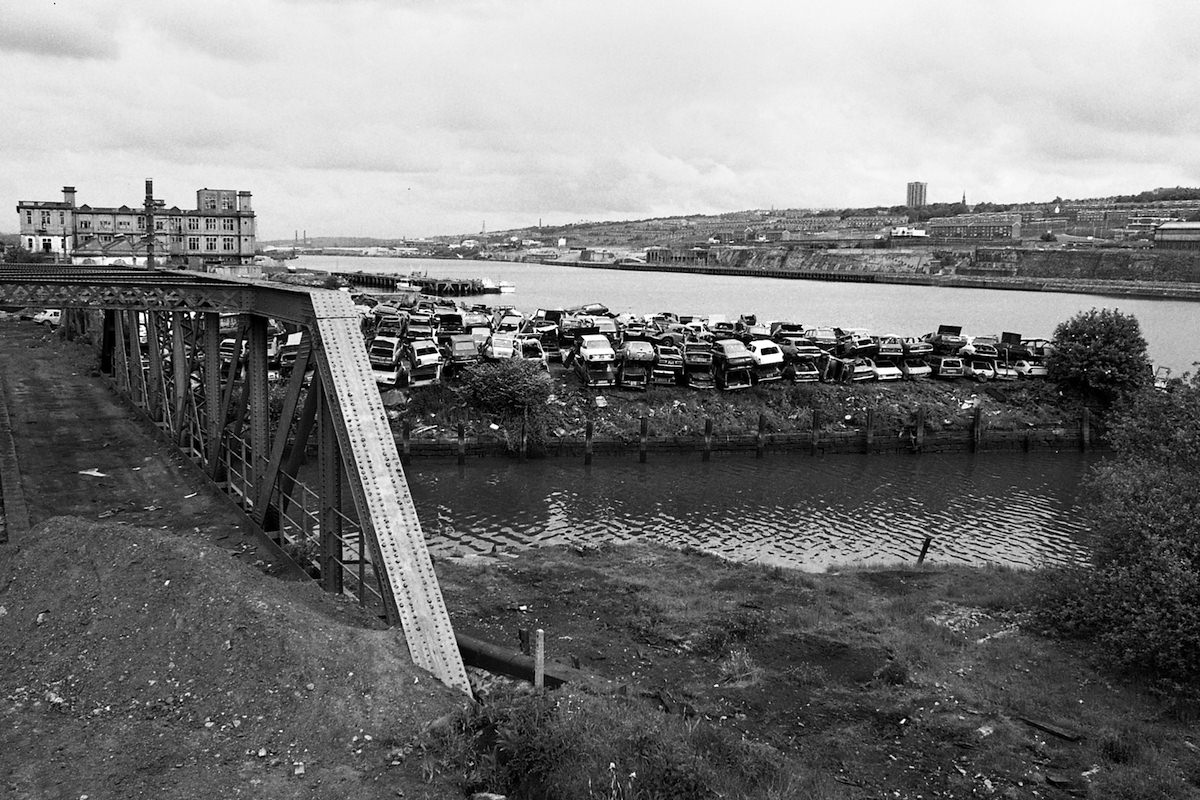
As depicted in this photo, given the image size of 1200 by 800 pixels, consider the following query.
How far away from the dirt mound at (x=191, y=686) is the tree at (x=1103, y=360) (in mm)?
37217

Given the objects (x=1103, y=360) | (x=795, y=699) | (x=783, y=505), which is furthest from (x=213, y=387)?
(x=1103, y=360)

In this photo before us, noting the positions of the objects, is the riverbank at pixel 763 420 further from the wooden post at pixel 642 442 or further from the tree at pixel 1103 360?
the tree at pixel 1103 360

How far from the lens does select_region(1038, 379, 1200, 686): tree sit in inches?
523

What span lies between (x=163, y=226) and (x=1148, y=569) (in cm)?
11590

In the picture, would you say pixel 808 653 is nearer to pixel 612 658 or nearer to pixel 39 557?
pixel 612 658

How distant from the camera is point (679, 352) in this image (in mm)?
38375

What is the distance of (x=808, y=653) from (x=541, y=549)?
938 centimetres

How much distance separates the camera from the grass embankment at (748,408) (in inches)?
1292

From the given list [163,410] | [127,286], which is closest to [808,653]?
[127,286]

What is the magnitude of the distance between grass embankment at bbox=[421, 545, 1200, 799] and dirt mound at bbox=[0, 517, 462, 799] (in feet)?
2.38

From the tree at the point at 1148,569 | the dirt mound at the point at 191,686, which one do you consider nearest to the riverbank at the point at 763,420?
the tree at the point at 1148,569

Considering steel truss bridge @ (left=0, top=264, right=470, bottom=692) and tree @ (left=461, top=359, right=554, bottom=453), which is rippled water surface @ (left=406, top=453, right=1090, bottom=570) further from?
steel truss bridge @ (left=0, top=264, right=470, bottom=692)

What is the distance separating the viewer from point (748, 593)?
59.1 feet

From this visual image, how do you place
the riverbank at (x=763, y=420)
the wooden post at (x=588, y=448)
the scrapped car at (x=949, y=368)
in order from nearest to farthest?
the wooden post at (x=588, y=448) < the riverbank at (x=763, y=420) < the scrapped car at (x=949, y=368)
